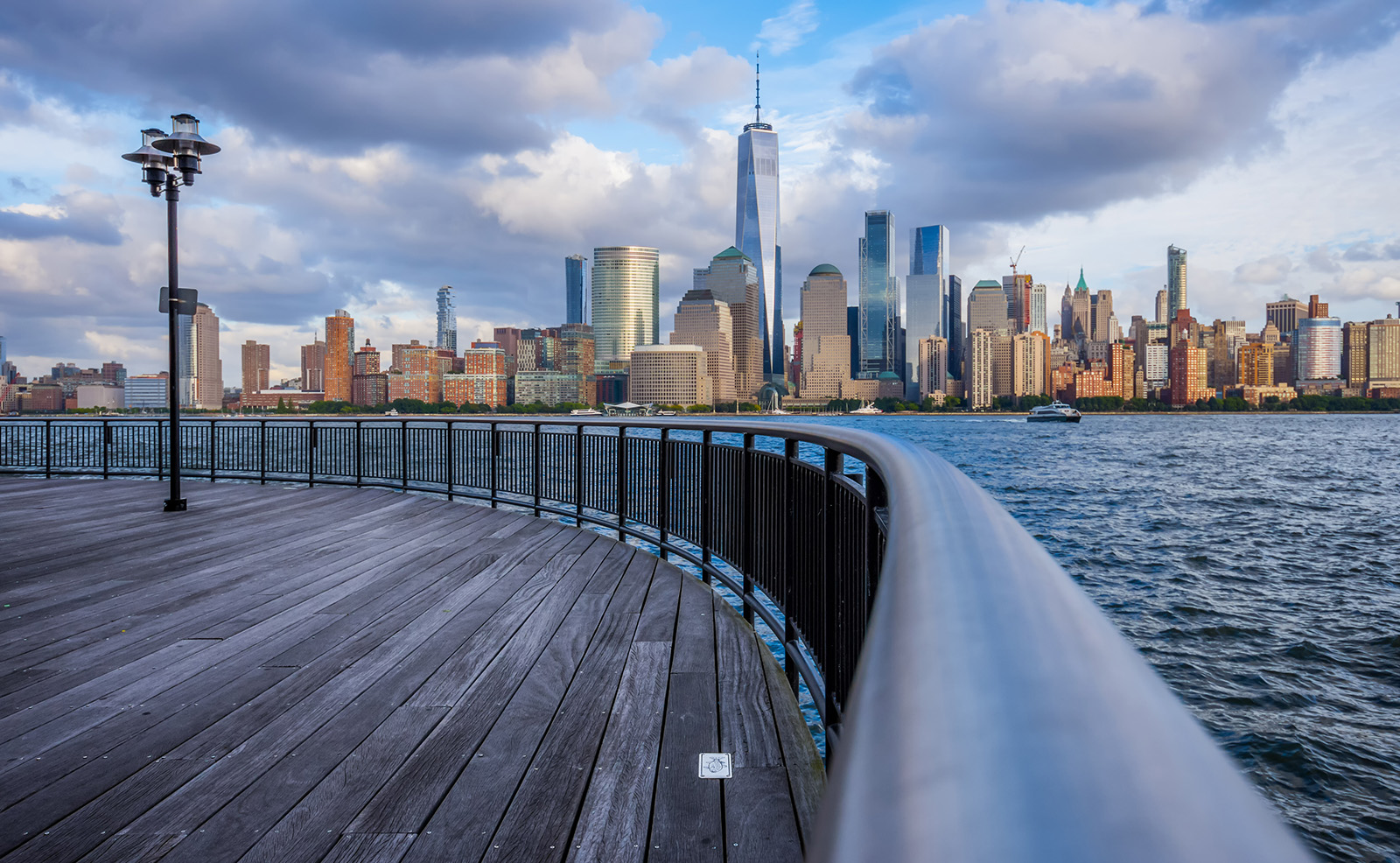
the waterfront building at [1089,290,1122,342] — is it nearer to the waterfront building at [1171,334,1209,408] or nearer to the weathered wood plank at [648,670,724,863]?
the waterfront building at [1171,334,1209,408]

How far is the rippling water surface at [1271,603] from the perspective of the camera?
7.35 meters

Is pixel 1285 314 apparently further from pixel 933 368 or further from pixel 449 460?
pixel 449 460

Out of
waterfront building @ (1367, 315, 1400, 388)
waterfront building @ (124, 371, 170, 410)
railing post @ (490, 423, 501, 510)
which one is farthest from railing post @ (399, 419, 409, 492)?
waterfront building @ (1367, 315, 1400, 388)

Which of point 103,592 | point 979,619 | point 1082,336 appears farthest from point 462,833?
point 1082,336

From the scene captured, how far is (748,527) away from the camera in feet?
14.2

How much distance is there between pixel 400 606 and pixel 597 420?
282 centimetres

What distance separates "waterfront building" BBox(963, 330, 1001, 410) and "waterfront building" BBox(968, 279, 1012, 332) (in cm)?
4265

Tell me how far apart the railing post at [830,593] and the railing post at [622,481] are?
152 inches

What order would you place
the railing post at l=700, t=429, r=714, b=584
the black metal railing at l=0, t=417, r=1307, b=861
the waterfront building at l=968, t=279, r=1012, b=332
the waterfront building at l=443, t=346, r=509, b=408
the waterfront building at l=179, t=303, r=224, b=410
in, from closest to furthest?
1. the black metal railing at l=0, t=417, r=1307, b=861
2. the railing post at l=700, t=429, r=714, b=584
3. the waterfront building at l=179, t=303, r=224, b=410
4. the waterfront building at l=443, t=346, r=509, b=408
5. the waterfront building at l=968, t=279, r=1012, b=332

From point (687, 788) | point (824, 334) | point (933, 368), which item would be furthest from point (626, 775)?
point (824, 334)

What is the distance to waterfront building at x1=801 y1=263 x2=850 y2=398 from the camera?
15938 centimetres

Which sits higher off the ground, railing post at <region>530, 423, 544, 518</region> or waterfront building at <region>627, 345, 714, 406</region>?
waterfront building at <region>627, 345, 714, 406</region>

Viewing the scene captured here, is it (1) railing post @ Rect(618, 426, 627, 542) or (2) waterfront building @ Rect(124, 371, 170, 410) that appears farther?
(2) waterfront building @ Rect(124, 371, 170, 410)

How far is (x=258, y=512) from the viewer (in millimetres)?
8438
